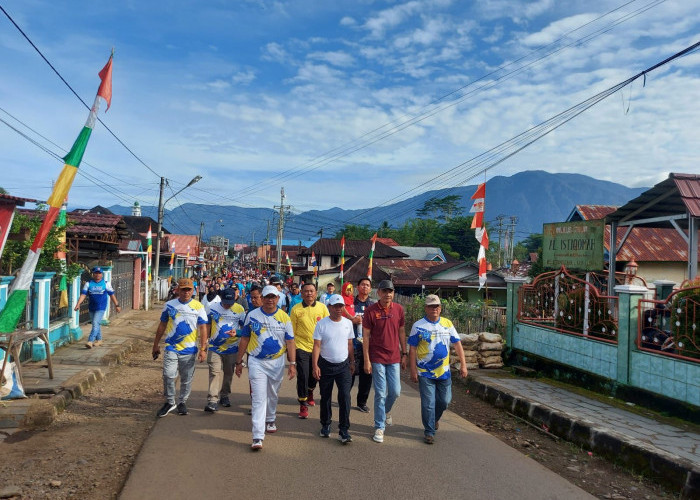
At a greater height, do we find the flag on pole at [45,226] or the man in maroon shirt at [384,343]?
the flag on pole at [45,226]

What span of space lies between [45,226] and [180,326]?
1.91m

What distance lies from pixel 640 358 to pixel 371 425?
13.7 feet

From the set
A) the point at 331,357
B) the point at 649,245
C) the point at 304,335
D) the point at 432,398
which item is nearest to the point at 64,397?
the point at 304,335

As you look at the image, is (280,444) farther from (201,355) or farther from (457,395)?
(457,395)

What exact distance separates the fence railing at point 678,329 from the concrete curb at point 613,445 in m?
1.72

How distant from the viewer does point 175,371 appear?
266 inches

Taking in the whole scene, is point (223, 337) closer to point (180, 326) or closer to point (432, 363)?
point (180, 326)

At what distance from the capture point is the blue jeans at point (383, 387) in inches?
235

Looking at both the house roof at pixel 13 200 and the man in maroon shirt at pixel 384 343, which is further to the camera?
the house roof at pixel 13 200

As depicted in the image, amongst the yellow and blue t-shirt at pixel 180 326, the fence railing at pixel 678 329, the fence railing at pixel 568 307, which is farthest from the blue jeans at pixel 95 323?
the fence railing at pixel 678 329

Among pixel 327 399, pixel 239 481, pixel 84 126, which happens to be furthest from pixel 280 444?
pixel 84 126

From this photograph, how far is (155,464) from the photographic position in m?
4.92

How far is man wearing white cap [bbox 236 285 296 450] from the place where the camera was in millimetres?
5785

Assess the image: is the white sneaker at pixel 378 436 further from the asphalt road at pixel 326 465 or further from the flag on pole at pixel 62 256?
the flag on pole at pixel 62 256
